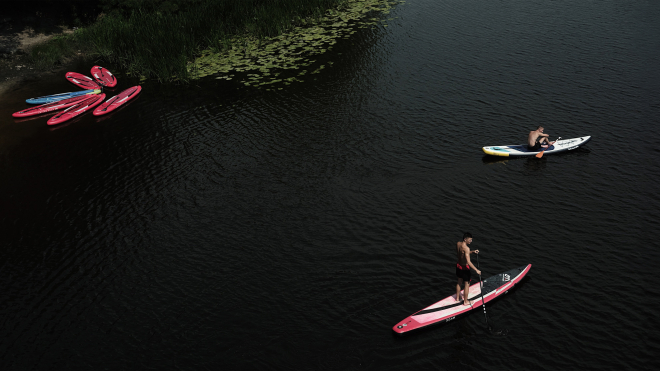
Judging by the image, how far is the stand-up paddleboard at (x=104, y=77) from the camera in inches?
1340

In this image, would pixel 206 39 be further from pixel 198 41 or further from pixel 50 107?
pixel 50 107

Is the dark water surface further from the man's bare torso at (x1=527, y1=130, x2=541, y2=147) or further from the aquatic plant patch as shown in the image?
the aquatic plant patch

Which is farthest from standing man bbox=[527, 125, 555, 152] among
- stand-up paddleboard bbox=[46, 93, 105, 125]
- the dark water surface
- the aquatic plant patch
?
stand-up paddleboard bbox=[46, 93, 105, 125]

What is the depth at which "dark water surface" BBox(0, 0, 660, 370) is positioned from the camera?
13.9 meters

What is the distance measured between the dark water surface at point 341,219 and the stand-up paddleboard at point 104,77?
14.9ft

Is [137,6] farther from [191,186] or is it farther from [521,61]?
[521,61]

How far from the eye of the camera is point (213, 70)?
34.9 metres

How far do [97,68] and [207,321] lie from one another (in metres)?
28.1

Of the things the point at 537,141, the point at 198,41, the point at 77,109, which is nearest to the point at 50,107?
the point at 77,109

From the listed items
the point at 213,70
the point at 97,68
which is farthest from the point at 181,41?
the point at 97,68

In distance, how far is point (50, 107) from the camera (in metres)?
31.1

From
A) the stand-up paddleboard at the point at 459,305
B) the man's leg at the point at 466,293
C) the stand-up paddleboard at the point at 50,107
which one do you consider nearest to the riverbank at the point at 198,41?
the stand-up paddleboard at the point at 50,107

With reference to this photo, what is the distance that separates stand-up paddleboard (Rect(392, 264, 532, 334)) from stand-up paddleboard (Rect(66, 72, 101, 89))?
29.1m

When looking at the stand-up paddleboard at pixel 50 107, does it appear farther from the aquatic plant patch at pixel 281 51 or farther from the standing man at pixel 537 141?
the standing man at pixel 537 141
